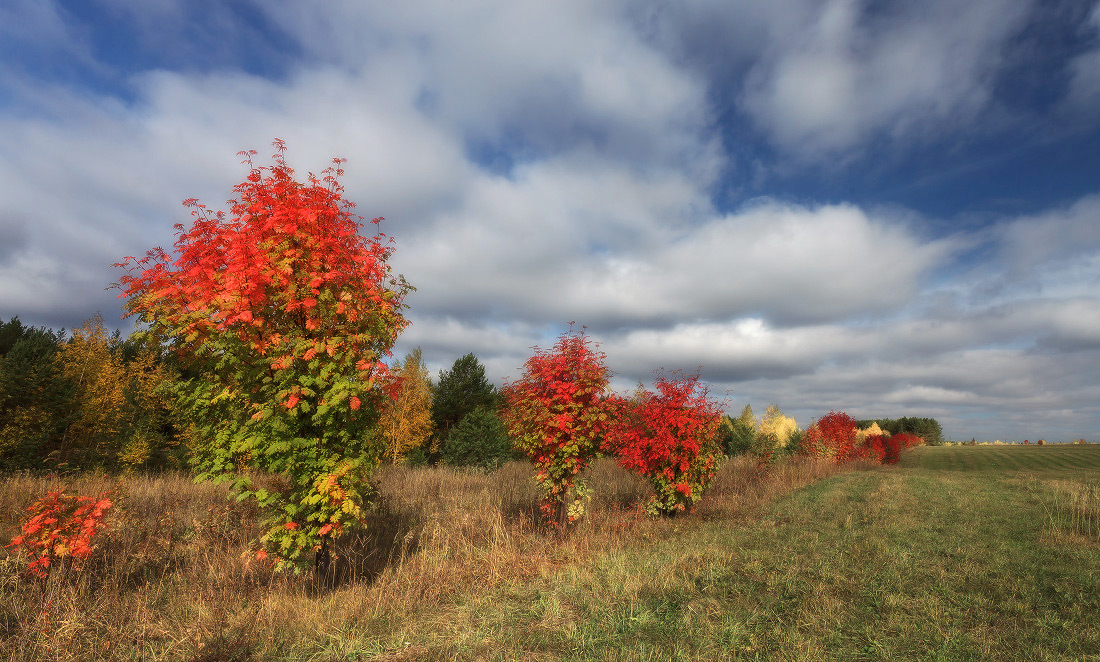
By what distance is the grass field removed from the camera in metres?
4.50

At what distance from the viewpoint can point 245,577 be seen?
645 cm

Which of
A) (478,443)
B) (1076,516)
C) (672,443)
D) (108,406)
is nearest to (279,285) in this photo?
(672,443)

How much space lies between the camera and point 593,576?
21.5 ft

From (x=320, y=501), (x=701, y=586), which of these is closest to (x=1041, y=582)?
(x=701, y=586)

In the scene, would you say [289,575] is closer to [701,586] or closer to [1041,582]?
[701,586]

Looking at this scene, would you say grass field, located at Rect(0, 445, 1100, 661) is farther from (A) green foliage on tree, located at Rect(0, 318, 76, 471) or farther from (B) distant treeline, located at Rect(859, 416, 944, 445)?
(B) distant treeline, located at Rect(859, 416, 944, 445)

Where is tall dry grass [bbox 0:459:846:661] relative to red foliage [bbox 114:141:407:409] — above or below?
below

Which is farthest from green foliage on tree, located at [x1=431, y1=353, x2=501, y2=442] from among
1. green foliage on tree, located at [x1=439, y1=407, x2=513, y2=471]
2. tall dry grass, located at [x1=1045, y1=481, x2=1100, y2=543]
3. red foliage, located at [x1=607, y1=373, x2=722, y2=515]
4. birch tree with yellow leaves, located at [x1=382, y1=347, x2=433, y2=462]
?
tall dry grass, located at [x1=1045, y1=481, x2=1100, y2=543]

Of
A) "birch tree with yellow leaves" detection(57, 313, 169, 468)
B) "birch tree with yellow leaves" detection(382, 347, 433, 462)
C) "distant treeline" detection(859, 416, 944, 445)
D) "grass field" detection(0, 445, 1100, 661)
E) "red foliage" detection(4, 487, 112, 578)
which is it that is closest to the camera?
"grass field" detection(0, 445, 1100, 661)

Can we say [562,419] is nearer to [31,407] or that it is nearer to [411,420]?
[411,420]

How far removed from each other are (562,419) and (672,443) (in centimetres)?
294

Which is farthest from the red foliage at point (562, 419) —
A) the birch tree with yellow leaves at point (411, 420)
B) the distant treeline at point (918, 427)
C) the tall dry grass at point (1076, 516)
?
the distant treeline at point (918, 427)

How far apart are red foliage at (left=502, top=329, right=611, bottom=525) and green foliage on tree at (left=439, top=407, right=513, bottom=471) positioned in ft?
42.2

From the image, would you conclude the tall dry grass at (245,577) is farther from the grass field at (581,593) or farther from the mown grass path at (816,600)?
the mown grass path at (816,600)
